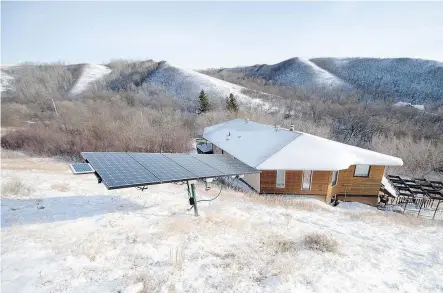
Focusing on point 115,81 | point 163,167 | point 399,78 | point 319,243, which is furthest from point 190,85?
point 399,78

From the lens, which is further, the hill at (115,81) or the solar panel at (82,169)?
the hill at (115,81)

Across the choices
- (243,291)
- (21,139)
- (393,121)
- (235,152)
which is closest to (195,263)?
(243,291)

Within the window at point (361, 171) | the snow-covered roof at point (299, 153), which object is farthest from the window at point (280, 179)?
the window at point (361, 171)

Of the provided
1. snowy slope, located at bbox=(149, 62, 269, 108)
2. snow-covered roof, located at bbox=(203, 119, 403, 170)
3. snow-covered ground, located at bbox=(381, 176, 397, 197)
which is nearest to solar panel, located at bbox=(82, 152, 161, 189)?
snow-covered roof, located at bbox=(203, 119, 403, 170)

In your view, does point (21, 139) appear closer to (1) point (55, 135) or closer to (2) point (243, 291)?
(1) point (55, 135)

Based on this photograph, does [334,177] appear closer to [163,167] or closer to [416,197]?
[416,197]

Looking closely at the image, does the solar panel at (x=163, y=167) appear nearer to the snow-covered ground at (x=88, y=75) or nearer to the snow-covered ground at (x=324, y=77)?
the snow-covered ground at (x=88, y=75)
